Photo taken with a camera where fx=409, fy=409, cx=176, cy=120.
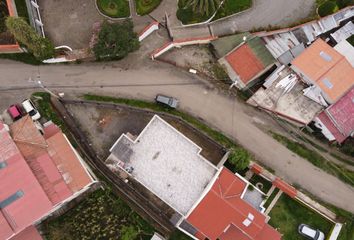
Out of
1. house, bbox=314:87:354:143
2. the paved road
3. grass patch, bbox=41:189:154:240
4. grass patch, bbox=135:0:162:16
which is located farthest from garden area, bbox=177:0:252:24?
grass patch, bbox=41:189:154:240

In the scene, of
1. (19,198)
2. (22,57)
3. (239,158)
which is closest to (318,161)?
(239,158)

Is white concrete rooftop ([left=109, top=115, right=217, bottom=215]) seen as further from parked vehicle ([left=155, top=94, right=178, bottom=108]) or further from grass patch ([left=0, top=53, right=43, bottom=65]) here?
grass patch ([left=0, top=53, right=43, bottom=65])

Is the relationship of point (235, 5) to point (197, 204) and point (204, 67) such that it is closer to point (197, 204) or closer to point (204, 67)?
point (204, 67)

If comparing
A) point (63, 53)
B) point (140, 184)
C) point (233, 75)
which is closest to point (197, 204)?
point (140, 184)

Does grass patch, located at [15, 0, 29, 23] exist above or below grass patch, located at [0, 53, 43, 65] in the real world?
above

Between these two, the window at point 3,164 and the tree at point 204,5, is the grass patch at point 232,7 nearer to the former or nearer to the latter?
the tree at point 204,5

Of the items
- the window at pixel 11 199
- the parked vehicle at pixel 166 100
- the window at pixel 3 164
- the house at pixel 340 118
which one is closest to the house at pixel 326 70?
the house at pixel 340 118
